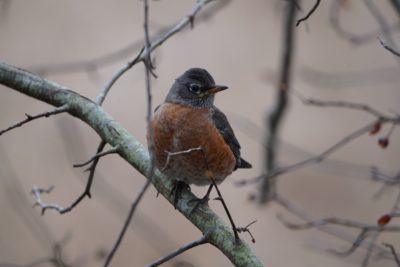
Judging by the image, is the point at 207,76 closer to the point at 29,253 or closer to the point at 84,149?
the point at 84,149

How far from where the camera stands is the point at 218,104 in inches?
299

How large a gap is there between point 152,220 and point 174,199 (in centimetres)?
285

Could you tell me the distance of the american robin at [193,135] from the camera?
4031mm

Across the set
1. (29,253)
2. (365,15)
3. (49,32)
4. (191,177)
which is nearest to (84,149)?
(29,253)

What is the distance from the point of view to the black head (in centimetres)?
449

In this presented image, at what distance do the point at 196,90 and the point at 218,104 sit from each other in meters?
3.09

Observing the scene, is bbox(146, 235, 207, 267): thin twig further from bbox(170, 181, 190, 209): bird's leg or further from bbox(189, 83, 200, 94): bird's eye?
bbox(189, 83, 200, 94): bird's eye

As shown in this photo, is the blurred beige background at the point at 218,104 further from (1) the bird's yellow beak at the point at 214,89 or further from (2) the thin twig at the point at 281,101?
(1) the bird's yellow beak at the point at 214,89

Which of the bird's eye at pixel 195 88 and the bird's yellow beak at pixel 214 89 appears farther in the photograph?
the bird's eye at pixel 195 88

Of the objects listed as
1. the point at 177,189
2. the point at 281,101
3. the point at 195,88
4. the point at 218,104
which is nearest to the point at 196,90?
the point at 195,88

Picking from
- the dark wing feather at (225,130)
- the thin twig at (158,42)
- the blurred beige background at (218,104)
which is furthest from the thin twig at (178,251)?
the blurred beige background at (218,104)

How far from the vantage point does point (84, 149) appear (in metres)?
6.55

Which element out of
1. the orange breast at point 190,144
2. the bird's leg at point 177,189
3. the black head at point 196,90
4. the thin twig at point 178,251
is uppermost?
the black head at point 196,90

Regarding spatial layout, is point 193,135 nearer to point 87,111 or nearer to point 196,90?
point 196,90
